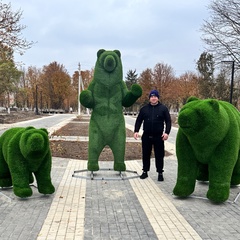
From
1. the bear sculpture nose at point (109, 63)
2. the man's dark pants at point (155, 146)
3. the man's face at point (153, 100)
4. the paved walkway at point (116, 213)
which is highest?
the bear sculpture nose at point (109, 63)

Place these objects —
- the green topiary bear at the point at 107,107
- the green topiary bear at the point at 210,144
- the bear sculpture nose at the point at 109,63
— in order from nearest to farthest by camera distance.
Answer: the green topiary bear at the point at 210,144, the bear sculpture nose at the point at 109,63, the green topiary bear at the point at 107,107

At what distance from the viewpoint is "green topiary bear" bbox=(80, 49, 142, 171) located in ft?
23.2

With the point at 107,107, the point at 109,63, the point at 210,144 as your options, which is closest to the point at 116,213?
the point at 210,144

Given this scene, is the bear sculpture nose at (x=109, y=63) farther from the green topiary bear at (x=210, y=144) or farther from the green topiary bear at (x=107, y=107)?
the green topiary bear at (x=210, y=144)

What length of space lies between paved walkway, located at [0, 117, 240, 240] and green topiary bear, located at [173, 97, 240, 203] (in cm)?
33

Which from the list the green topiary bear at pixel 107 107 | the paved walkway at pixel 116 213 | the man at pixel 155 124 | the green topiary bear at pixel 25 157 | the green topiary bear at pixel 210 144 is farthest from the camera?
the green topiary bear at pixel 107 107

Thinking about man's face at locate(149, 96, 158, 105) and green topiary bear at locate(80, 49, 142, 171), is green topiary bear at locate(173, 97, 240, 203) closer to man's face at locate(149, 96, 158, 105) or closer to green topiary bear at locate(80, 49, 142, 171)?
Result: man's face at locate(149, 96, 158, 105)

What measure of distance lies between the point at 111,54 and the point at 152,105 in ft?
4.94

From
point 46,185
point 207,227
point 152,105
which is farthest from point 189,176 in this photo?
point 46,185

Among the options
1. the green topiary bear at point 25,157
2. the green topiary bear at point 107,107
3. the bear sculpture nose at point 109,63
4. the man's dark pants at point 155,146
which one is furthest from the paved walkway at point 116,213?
the bear sculpture nose at point 109,63

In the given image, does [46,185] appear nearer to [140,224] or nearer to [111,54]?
[140,224]

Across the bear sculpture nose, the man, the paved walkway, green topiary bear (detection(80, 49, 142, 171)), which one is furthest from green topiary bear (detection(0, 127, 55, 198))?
the bear sculpture nose

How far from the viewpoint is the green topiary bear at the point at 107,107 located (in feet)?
23.2

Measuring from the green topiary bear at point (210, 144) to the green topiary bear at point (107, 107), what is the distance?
1903 millimetres
